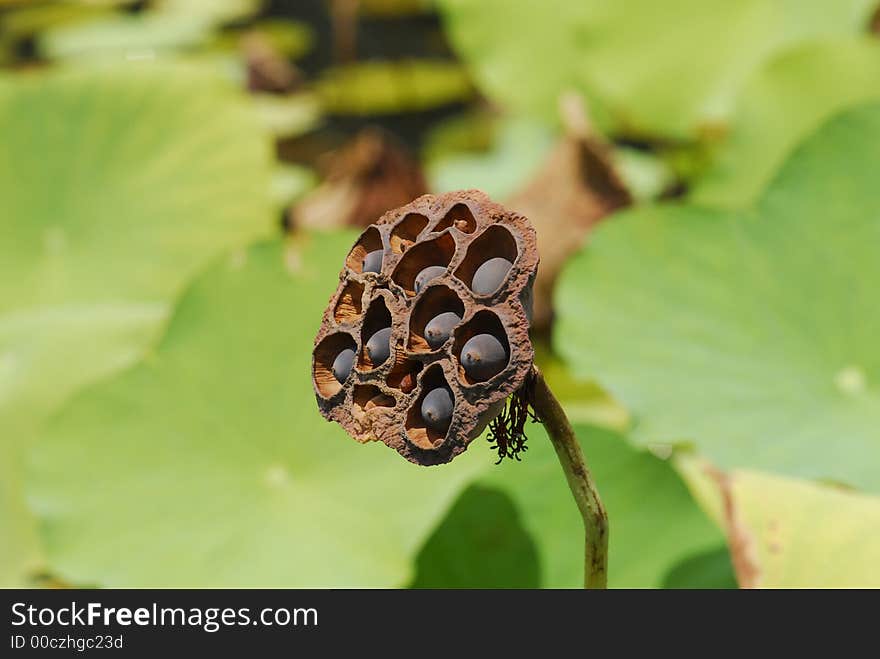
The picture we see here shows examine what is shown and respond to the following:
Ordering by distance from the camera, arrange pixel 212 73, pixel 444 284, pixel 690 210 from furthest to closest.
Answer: pixel 212 73 < pixel 690 210 < pixel 444 284

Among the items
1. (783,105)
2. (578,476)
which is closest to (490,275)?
(578,476)

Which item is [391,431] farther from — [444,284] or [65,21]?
[65,21]

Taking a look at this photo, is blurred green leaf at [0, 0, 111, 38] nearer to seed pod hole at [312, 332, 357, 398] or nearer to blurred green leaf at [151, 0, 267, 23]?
blurred green leaf at [151, 0, 267, 23]

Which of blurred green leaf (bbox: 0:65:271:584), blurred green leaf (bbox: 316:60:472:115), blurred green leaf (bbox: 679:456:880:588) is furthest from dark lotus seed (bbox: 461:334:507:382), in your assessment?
blurred green leaf (bbox: 316:60:472:115)

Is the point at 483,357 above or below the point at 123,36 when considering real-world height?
below

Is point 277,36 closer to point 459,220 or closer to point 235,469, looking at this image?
point 235,469
